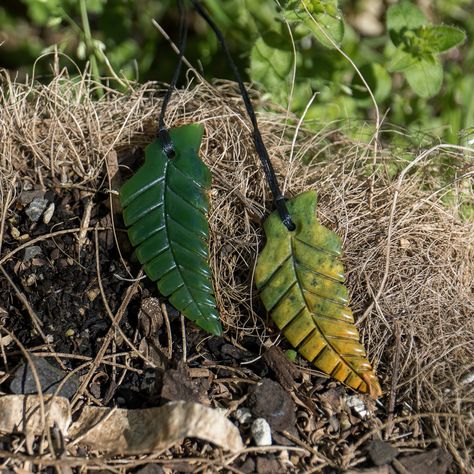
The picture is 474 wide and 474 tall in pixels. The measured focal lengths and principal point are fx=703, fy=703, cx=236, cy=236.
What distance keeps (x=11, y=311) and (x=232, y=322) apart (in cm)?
49

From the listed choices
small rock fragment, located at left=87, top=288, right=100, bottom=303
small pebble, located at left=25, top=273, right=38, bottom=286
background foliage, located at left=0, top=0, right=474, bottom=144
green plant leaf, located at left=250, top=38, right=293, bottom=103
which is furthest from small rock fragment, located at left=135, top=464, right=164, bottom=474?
green plant leaf, located at left=250, top=38, right=293, bottom=103

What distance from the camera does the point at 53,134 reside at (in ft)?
5.66

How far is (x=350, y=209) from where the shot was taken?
1.72 metres

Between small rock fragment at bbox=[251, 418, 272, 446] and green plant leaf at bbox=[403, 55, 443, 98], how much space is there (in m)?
1.10

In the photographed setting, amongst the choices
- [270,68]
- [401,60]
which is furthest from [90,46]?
[401,60]

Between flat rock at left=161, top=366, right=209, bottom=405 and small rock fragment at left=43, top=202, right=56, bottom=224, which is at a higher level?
small rock fragment at left=43, top=202, right=56, bottom=224

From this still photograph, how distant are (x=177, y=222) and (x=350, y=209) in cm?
44

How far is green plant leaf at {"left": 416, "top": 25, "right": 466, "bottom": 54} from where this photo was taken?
1998mm

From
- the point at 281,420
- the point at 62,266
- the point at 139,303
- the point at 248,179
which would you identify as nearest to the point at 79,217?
the point at 62,266

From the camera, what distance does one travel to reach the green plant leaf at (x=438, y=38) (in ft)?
6.56

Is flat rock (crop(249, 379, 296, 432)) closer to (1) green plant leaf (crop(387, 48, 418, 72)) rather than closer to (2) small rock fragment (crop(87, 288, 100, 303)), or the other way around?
(2) small rock fragment (crop(87, 288, 100, 303))

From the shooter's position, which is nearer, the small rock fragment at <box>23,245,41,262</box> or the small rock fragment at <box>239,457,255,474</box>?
the small rock fragment at <box>239,457,255,474</box>

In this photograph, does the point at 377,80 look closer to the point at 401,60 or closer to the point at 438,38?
the point at 401,60

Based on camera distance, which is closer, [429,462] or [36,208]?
[429,462]
